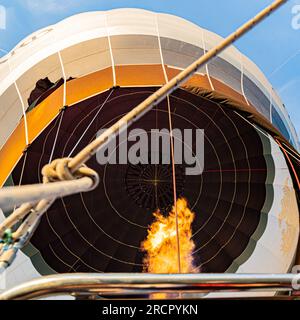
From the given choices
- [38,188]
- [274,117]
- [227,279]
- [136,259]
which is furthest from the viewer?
[136,259]

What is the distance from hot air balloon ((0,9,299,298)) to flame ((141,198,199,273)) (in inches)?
3.2

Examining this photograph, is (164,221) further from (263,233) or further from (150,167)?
(263,233)

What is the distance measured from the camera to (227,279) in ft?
3.29

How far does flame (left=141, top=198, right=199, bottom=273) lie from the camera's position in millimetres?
6074

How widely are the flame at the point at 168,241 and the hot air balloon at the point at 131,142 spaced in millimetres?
82

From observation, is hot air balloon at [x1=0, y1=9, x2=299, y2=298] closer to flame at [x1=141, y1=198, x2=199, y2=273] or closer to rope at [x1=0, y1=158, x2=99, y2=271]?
flame at [x1=141, y1=198, x2=199, y2=273]

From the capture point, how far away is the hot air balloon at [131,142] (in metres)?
4.24

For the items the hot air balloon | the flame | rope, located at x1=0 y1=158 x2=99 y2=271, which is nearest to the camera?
rope, located at x1=0 y1=158 x2=99 y2=271

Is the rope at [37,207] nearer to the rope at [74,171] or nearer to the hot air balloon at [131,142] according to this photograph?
the rope at [74,171]

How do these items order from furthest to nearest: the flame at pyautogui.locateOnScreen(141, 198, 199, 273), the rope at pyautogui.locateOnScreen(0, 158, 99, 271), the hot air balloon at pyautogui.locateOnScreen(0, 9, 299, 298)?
the flame at pyautogui.locateOnScreen(141, 198, 199, 273) < the hot air balloon at pyautogui.locateOnScreen(0, 9, 299, 298) < the rope at pyautogui.locateOnScreen(0, 158, 99, 271)

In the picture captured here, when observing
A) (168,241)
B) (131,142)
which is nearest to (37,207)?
(131,142)

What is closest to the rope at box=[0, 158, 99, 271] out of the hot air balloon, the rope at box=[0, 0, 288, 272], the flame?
the rope at box=[0, 0, 288, 272]
